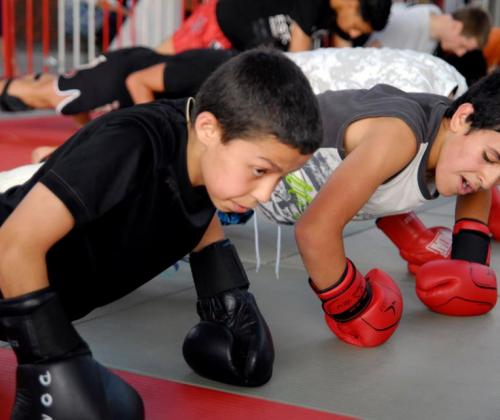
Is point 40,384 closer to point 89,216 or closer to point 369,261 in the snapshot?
point 89,216

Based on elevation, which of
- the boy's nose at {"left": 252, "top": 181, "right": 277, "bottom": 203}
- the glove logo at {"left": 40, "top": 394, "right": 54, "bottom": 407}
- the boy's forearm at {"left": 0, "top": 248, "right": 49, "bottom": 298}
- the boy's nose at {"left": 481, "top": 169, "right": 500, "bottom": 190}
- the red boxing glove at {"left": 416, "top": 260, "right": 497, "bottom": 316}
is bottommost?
the red boxing glove at {"left": 416, "top": 260, "right": 497, "bottom": 316}

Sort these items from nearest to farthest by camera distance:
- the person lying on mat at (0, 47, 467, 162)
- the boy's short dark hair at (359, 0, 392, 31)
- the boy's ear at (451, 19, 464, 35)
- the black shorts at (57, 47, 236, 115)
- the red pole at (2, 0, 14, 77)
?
the person lying on mat at (0, 47, 467, 162) → the black shorts at (57, 47, 236, 115) → the boy's short dark hair at (359, 0, 392, 31) → the boy's ear at (451, 19, 464, 35) → the red pole at (2, 0, 14, 77)

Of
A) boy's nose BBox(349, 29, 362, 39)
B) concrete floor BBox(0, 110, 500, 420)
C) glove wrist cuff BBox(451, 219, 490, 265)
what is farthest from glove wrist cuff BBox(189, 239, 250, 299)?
boy's nose BBox(349, 29, 362, 39)

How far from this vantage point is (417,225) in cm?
307

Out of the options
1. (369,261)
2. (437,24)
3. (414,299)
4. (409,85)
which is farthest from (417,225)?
(437,24)

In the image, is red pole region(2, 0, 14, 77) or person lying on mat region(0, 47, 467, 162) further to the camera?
red pole region(2, 0, 14, 77)

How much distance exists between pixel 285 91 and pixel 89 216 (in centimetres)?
43

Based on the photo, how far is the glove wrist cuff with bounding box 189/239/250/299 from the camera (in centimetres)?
214

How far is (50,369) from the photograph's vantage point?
1.62 m

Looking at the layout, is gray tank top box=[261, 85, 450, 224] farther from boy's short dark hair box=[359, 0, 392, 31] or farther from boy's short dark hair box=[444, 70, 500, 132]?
boy's short dark hair box=[359, 0, 392, 31]

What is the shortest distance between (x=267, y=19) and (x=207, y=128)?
10.5 ft

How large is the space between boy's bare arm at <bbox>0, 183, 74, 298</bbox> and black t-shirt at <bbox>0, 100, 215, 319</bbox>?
0.03 m

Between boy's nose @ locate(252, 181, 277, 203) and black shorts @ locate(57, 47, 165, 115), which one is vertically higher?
boy's nose @ locate(252, 181, 277, 203)

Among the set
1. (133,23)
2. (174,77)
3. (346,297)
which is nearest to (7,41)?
(133,23)
